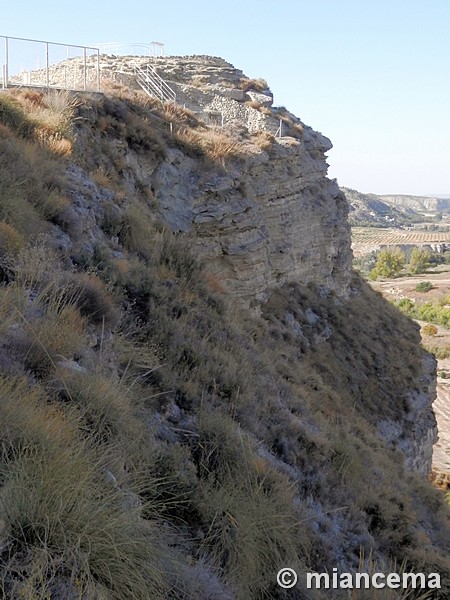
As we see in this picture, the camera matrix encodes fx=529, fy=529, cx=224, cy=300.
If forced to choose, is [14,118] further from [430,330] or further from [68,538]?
[430,330]

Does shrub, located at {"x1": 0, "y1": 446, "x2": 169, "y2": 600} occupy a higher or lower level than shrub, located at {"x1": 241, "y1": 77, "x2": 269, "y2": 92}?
lower

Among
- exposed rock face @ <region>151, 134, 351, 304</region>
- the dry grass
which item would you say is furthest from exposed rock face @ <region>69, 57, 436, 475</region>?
the dry grass

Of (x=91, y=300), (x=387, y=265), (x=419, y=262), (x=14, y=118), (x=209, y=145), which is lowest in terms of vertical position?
(x=387, y=265)

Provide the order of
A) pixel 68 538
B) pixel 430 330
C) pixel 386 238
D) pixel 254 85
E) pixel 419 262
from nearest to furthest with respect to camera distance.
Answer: pixel 68 538 → pixel 254 85 → pixel 430 330 → pixel 419 262 → pixel 386 238

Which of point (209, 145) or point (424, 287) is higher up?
point (209, 145)

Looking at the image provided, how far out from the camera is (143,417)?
12.2 feet

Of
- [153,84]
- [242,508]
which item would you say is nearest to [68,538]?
[242,508]

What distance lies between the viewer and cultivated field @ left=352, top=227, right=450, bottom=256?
14090 centimetres

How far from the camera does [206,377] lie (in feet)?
16.1

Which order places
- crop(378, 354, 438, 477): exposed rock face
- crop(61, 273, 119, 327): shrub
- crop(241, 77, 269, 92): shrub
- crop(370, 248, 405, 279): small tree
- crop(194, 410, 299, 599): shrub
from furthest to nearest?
crop(370, 248, 405, 279): small tree, crop(241, 77, 269, 92): shrub, crop(378, 354, 438, 477): exposed rock face, crop(61, 273, 119, 327): shrub, crop(194, 410, 299, 599): shrub

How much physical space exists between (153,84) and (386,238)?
14806 cm

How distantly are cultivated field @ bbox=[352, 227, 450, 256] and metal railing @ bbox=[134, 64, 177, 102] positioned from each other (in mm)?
116286

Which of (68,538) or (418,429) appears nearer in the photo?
(68,538)

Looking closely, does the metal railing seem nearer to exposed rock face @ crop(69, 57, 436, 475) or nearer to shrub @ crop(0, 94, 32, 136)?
exposed rock face @ crop(69, 57, 436, 475)
